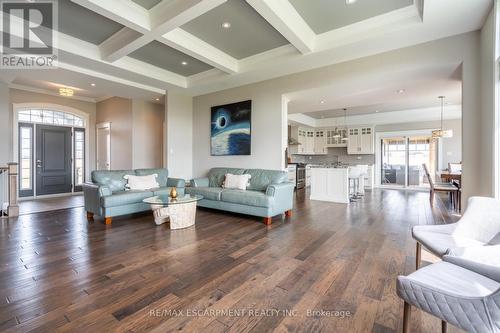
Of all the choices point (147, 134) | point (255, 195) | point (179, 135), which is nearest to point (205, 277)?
point (255, 195)

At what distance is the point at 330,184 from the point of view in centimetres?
620

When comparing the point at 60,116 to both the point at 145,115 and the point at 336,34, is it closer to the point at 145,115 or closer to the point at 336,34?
the point at 145,115

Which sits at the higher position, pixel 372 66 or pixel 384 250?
pixel 372 66

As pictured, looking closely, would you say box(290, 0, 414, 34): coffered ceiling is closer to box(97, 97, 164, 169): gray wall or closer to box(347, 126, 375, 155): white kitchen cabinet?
box(97, 97, 164, 169): gray wall

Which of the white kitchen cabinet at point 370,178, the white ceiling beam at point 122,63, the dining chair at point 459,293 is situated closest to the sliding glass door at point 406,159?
the white kitchen cabinet at point 370,178

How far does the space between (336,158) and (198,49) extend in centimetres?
771

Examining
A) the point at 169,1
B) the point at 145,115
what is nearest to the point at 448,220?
the point at 169,1

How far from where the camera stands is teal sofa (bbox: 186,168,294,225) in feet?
13.1

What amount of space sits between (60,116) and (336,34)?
25.6 feet

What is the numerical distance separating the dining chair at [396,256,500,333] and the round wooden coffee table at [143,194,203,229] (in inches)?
117

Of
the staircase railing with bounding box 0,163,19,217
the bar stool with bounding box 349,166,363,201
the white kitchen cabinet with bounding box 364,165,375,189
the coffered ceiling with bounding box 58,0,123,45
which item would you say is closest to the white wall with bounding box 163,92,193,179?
the coffered ceiling with bounding box 58,0,123,45

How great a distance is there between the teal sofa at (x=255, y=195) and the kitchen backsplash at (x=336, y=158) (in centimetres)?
522

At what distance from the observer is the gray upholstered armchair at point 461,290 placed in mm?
1025

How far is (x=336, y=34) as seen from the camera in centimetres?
356
